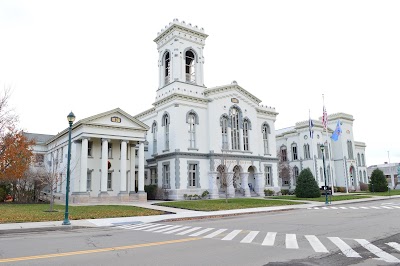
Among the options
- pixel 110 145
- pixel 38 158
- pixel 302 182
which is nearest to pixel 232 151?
pixel 302 182

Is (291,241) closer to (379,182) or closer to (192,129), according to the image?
(192,129)

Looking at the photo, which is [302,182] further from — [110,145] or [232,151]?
[110,145]

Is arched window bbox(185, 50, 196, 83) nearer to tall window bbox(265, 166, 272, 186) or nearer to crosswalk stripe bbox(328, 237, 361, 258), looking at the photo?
tall window bbox(265, 166, 272, 186)

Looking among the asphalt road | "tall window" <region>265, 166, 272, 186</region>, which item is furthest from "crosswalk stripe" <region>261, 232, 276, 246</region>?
"tall window" <region>265, 166, 272, 186</region>

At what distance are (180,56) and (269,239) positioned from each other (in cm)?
3286

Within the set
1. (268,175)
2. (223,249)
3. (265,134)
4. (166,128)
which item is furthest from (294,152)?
(223,249)

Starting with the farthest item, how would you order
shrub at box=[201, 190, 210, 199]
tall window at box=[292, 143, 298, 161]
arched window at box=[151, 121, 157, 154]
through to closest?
1. tall window at box=[292, 143, 298, 161]
2. arched window at box=[151, 121, 157, 154]
3. shrub at box=[201, 190, 210, 199]

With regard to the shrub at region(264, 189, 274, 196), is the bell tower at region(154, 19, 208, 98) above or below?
above

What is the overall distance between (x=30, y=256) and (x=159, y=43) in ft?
128

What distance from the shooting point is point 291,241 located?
34.2 feet

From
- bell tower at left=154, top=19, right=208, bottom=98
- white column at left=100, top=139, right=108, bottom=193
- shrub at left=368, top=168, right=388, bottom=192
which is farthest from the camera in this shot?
shrub at left=368, top=168, right=388, bottom=192

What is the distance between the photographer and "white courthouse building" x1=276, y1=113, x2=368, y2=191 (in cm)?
6162

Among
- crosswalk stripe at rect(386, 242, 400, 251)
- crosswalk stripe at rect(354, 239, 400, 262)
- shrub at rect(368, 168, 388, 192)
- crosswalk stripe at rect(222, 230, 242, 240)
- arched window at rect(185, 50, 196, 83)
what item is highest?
arched window at rect(185, 50, 196, 83)

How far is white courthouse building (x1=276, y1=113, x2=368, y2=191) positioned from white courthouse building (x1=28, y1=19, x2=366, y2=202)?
17.9m
